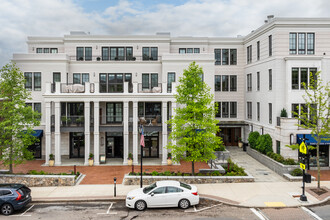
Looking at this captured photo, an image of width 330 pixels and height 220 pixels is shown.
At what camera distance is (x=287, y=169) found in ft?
73.7

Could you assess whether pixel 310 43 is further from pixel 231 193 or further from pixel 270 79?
pixel 231 193

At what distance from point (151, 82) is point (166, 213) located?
18210mm

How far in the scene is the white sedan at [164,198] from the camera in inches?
619

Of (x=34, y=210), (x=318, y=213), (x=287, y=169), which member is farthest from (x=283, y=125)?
(x=34, y=210)

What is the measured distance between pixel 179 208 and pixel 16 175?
41.1 ft

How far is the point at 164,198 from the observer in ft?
51.7

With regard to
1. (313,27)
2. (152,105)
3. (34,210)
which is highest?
(313,27)

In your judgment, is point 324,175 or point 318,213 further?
point 324,175

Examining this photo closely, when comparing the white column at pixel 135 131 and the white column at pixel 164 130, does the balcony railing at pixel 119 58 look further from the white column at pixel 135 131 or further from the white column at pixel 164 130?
the white column at pixel 164 130

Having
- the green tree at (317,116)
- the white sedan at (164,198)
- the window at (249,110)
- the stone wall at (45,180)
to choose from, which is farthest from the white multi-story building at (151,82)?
the white sedan at (164,198)

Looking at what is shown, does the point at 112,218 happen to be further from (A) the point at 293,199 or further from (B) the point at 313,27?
(B) the point at 313,27

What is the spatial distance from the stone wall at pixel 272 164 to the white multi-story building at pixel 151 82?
1.55 meters

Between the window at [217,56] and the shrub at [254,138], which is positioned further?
the window at [217,56]

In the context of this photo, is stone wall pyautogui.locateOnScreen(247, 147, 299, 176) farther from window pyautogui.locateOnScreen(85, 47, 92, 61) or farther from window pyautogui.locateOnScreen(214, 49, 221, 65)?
window pyautogui.locateOnScreen(85, 47, 92, 61)
